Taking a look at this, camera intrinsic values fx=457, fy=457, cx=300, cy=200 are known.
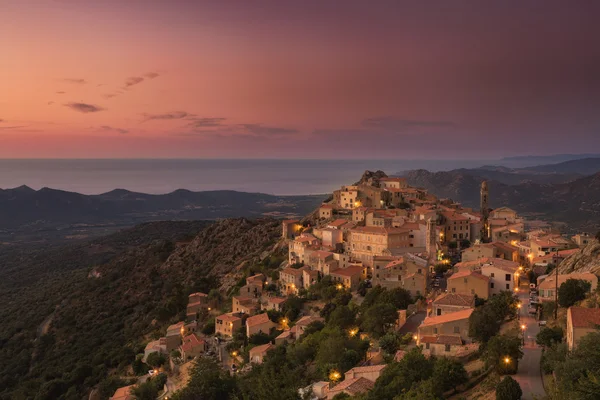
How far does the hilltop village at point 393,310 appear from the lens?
18312mm

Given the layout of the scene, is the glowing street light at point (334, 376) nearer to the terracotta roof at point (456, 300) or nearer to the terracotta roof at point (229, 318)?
the terracotta roof at point (456, 300)

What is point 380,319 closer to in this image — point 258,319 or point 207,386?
point 207,386

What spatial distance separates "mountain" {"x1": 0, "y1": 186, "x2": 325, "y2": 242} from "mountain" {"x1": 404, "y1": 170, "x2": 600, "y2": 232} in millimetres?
45289

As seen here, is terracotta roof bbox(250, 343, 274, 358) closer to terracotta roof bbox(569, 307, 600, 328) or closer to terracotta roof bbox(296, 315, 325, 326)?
terracotta roof bbox(296, 315, 325, 326)

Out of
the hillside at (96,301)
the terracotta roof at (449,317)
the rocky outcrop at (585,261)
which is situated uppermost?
the rocky outcrop at (585,261)

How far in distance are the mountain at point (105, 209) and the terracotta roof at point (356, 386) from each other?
11784cm

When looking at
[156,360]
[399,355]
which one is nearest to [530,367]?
[399,355]

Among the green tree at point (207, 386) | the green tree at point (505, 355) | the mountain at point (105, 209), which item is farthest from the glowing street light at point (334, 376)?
the mountain at point (105, 209)

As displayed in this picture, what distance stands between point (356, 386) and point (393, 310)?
26.1 feet

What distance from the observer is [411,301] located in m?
30.2

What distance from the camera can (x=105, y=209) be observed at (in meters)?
179

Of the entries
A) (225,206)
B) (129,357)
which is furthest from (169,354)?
(225,206)

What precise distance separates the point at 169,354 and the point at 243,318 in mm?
6267

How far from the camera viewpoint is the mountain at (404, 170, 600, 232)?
111 meters
